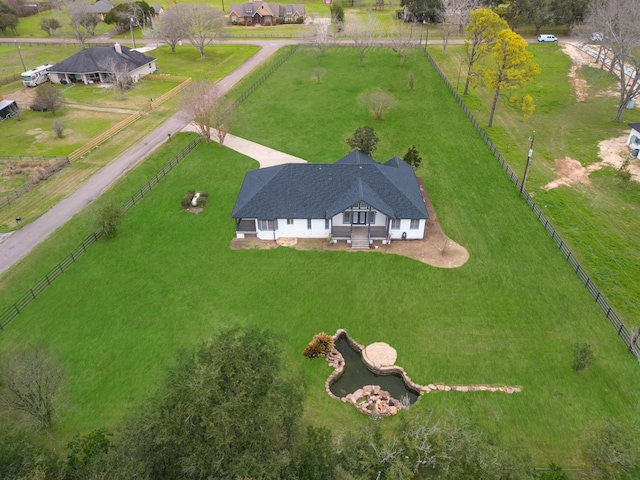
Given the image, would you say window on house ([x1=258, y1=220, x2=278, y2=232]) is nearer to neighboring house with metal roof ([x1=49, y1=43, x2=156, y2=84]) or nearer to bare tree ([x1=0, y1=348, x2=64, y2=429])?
bare tree ([x1=0, y1=348, x2=64, y2=429])

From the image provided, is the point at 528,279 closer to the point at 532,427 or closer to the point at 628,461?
the point at 532,427

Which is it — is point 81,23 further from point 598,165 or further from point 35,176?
point 598,165

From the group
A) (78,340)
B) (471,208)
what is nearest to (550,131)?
(471,208)

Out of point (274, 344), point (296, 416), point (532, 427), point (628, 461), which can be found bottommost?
point (532, 427)

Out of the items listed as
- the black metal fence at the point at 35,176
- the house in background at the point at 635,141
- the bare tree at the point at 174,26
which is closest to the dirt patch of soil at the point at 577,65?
the house in background at the point at 635,141

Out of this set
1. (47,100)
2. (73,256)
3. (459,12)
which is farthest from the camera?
(459,12)

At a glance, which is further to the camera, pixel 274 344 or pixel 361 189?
pixel 361 189

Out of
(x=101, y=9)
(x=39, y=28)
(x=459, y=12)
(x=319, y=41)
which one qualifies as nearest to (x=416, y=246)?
(x=319, y=41)
